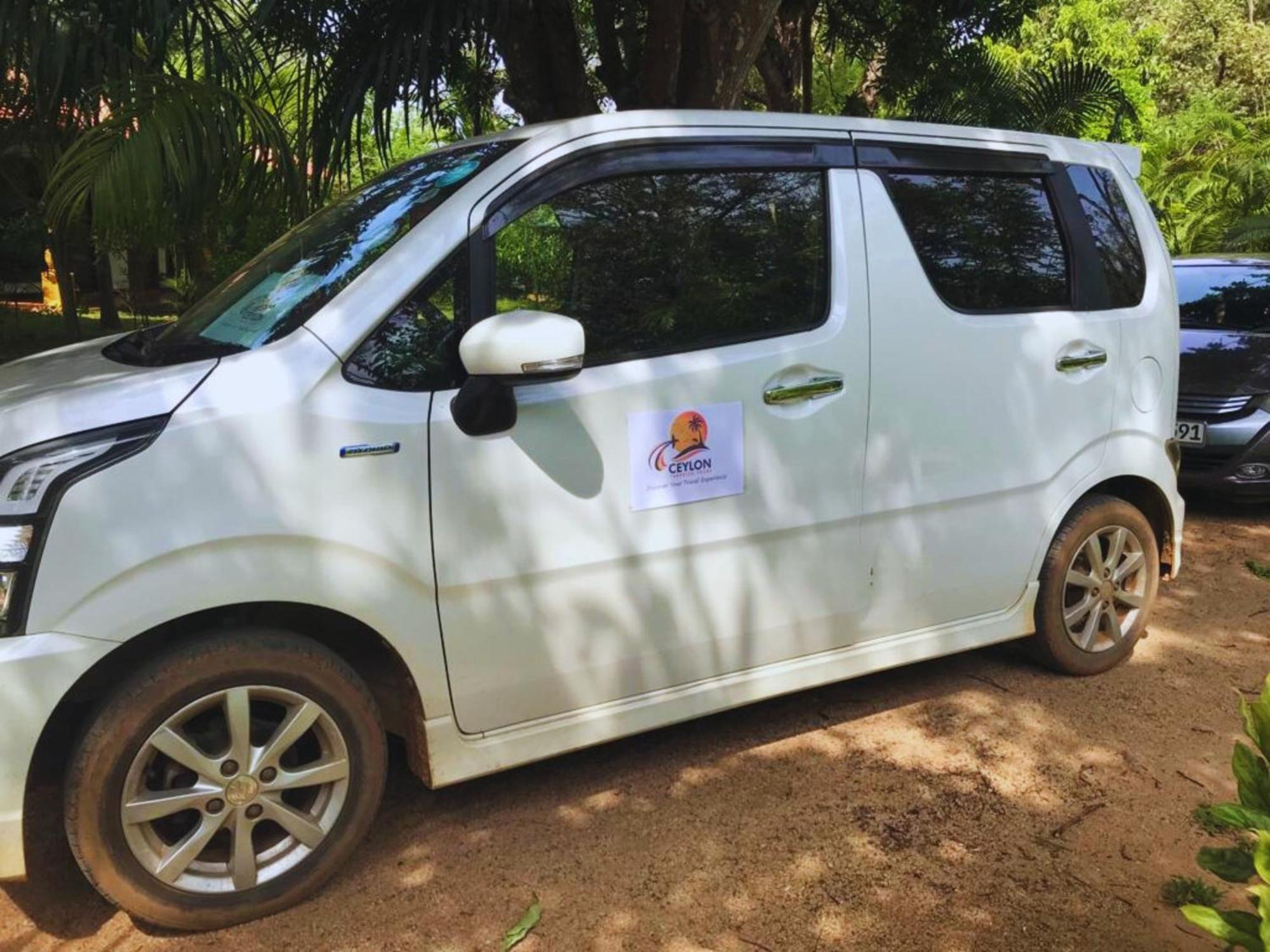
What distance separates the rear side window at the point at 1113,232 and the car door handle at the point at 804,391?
Result: 4.59ft

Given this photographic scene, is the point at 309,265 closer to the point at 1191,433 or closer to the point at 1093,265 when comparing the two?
the point at 1093,265

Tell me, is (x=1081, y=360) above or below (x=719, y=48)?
below

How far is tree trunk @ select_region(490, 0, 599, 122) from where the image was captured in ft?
19.5

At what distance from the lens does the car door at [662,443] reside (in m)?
2.84

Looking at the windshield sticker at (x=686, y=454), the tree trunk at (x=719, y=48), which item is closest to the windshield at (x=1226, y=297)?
the tree trunk at (x=719, y=48)

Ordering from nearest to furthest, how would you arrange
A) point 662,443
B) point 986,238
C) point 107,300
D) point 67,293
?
point 662,443 → point 986,238 → point 67,293 → point 107,300

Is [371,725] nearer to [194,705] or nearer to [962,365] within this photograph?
[194,705]

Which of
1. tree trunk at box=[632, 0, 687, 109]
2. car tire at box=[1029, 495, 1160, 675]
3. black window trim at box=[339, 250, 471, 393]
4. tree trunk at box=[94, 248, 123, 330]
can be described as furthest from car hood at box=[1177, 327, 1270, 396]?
tree trunk at box=[94, 248, 123, 330]

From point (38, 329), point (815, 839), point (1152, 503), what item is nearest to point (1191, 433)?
point (1152, 503)

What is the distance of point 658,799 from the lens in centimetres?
331

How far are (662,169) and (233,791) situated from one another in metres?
2.04

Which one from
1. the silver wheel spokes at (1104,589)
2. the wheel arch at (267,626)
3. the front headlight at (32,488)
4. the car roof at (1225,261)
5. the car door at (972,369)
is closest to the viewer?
the front headlight at (32,488)

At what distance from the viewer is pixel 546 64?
6133 millimetres

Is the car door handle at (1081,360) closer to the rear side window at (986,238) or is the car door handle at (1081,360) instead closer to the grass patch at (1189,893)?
the rear side window at (986,238)
